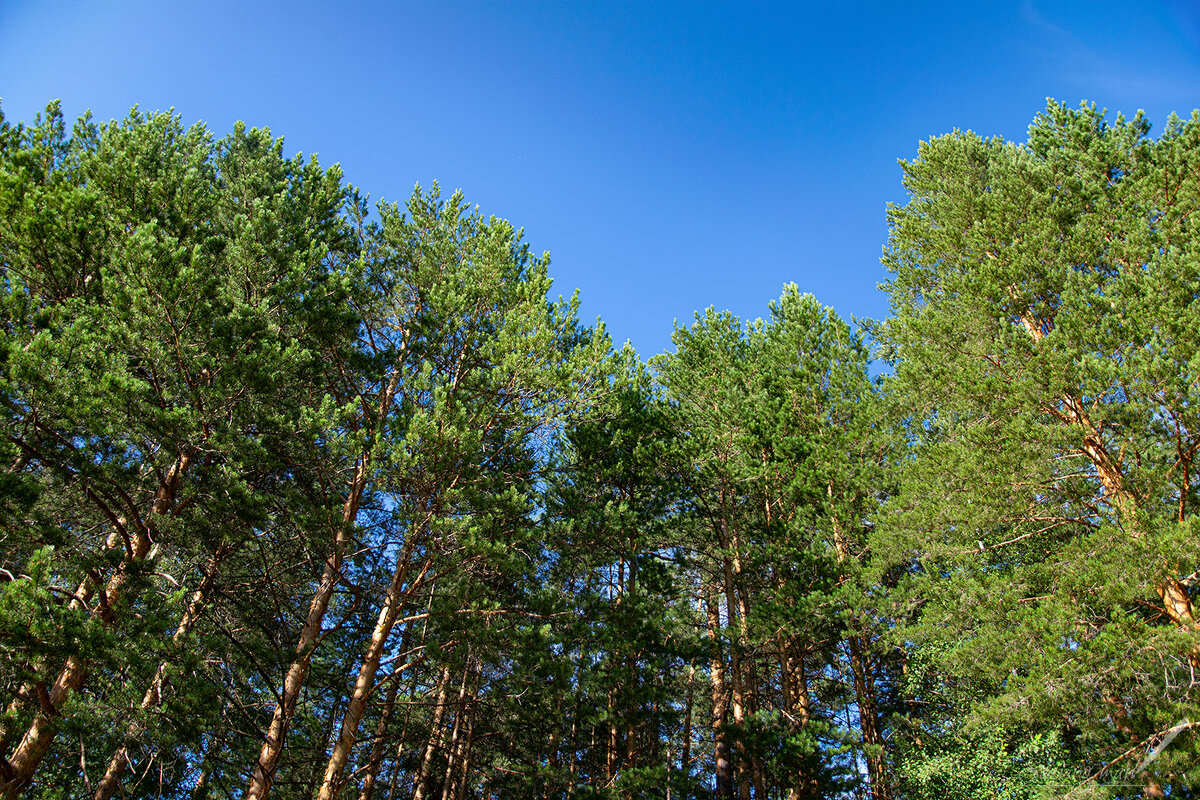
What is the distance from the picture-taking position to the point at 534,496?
938 cm

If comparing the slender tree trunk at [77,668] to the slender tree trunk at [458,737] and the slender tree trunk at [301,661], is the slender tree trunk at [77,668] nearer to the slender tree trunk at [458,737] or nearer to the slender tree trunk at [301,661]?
the slender tree trunk at [301,661]

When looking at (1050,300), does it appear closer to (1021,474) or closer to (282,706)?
(1021,474)

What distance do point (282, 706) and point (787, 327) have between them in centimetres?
1261

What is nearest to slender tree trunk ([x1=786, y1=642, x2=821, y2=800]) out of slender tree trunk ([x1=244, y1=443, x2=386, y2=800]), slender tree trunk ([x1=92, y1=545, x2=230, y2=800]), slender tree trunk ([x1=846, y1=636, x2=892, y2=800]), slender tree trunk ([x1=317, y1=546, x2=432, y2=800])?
slender tree trunk ([x1=846, y1=636, x2=892, y2=800])

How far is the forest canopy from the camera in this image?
6.37 meters

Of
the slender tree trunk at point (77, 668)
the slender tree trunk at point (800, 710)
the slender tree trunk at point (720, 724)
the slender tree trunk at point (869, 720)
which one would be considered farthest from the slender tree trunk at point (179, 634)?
the slender tree trunk at point (869, 720)

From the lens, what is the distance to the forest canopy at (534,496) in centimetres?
637

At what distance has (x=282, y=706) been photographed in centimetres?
709

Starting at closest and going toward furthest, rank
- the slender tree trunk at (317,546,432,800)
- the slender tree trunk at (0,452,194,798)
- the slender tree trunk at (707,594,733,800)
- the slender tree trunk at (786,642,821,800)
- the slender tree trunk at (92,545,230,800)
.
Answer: the slender tree trunk at (0,452,194,798)
the slender tree trunk at (92,545,230,800)
the slender tree trunk at (317,546,432,800)
the slender tree trunk at (786,642,821,800)
the slender tree trunk at (707,594,733,800)

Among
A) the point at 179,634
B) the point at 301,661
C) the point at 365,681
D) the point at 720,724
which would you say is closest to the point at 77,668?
the point at 179,634

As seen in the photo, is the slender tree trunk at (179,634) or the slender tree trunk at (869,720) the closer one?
the slender tree trunk at (179,634)

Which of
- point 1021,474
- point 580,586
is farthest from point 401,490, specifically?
point 1021,474

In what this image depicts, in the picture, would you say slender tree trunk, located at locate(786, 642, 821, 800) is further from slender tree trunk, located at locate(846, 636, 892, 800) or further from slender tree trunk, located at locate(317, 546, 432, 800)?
slender tree trunk, located at locate(317, 546, 432, 800)

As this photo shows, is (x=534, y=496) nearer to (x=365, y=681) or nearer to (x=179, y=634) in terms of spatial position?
(x=365, y=681)
